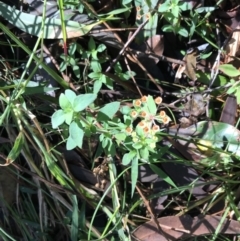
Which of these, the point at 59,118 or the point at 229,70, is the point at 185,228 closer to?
the point at 229,70

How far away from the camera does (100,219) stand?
1432 millimetres

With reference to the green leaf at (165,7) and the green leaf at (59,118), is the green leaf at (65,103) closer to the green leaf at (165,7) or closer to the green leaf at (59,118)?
the green leaf at (59,118)

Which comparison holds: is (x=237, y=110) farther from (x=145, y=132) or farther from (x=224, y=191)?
(x=145, y=132)

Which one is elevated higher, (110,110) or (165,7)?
(165,7)

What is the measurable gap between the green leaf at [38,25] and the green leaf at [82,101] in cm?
32

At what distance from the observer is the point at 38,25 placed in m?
1.29

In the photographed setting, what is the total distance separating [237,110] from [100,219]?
511 mm

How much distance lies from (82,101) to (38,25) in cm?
38

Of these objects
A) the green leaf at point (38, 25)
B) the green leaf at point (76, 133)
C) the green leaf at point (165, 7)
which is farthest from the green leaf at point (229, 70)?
the green leaf at point (76, 133)

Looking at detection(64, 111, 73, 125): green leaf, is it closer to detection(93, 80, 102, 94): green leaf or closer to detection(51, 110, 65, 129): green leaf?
detection(51, 110, 65, 129): green leaf

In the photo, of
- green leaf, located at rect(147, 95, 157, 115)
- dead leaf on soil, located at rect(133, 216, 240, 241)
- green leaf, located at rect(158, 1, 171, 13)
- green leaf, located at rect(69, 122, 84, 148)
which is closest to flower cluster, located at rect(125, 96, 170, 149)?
green leaf, located at rect(147, 95, 157, 115)

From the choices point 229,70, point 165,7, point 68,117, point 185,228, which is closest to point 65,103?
point 68,117

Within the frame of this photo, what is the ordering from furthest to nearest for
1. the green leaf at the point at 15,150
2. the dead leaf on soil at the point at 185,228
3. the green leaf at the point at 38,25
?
the dead leaf on soil at the point at 185,228 → the green leaf at the point at 38,25 → the green leaf at the point at 15,150

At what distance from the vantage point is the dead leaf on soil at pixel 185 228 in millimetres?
1396
